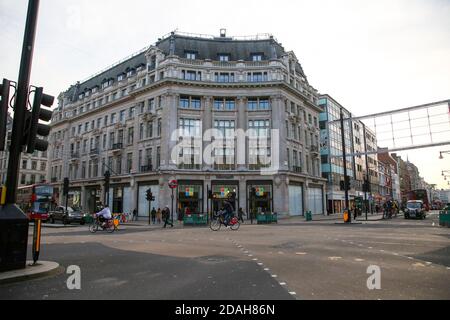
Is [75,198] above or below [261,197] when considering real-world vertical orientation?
above

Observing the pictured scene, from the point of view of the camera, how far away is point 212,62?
137 feet

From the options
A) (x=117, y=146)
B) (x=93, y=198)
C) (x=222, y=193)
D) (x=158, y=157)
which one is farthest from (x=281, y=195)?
(x=93, y=198)

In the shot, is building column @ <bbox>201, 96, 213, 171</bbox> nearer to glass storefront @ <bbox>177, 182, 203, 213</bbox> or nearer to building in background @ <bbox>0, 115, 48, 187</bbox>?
glass storefront @ <bbox>177, 182, 203, 213</bbox>

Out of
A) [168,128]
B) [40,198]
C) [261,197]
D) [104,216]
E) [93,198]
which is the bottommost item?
[104,216]

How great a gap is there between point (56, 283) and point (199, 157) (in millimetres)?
33631

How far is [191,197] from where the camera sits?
38.6 metres

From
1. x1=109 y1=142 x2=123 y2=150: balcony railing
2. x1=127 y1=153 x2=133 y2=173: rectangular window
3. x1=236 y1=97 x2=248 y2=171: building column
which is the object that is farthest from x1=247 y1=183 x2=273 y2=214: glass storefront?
x1=109 y1=142 x2=123 y2=150: balcony railing

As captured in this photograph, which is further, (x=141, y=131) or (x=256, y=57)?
(x=141, y=131)

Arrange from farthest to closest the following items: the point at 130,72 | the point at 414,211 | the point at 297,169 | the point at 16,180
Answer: the point at 130,72 → the point at 297,169 → the point at 414,211 → the point at 16,180

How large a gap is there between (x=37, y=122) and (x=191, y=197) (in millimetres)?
31908

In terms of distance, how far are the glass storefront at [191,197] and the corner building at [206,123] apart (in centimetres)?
12

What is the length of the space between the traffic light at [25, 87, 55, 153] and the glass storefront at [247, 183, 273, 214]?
32994 millimetres

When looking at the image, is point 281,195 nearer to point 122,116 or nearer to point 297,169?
point 297,169
